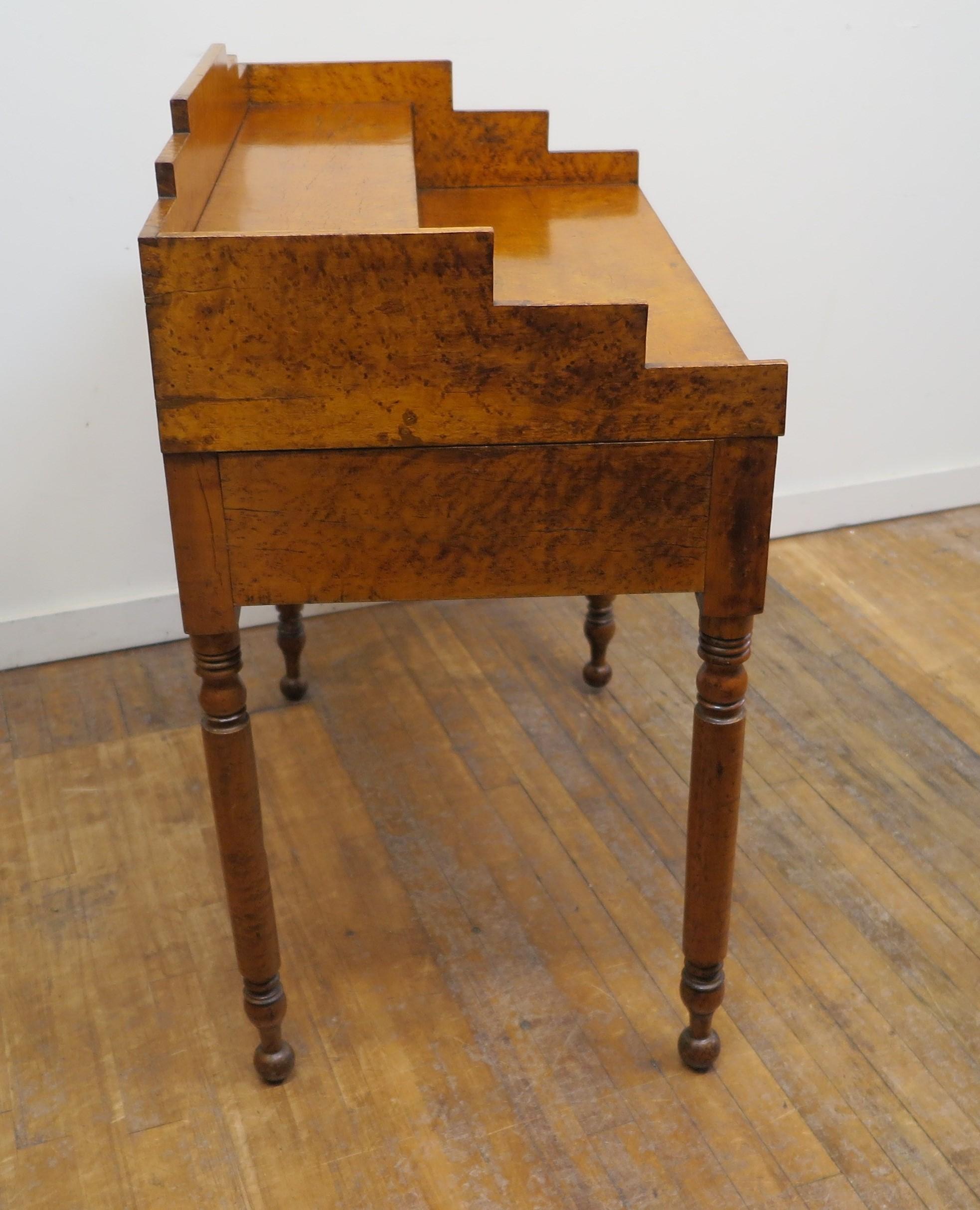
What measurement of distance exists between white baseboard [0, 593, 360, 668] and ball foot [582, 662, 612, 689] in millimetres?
682

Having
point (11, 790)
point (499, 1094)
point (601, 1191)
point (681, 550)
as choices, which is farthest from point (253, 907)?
point (11, 790)

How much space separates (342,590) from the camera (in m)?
1.30

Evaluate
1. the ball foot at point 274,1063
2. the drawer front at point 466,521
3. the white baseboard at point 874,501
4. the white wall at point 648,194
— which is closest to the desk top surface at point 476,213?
the drawer front at point 466,521

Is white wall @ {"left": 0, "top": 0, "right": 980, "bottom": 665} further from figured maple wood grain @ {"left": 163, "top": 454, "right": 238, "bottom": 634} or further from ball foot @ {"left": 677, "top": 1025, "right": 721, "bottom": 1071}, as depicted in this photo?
ball foot @ {"left": 677, "top": 1025, "right": 721, "bottom": 1071}

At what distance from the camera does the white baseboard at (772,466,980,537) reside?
2840mm

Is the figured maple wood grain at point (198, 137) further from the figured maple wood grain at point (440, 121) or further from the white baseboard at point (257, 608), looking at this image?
the white baseboard at point (257, 608)

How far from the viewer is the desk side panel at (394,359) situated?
1138 mm

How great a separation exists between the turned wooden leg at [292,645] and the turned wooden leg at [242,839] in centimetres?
74

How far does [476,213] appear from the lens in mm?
1737

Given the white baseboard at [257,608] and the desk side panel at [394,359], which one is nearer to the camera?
the desk side panel at [394,359]

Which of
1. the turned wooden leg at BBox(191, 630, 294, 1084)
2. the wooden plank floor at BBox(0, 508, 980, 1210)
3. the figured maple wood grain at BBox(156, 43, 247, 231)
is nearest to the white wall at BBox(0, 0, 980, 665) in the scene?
the wooden plank floor at BBox(0, 508, 980, 1210)

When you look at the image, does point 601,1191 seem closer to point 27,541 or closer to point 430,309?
point 430,309

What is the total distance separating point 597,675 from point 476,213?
2.80 feet

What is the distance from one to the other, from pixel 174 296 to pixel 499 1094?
3.15 ft
